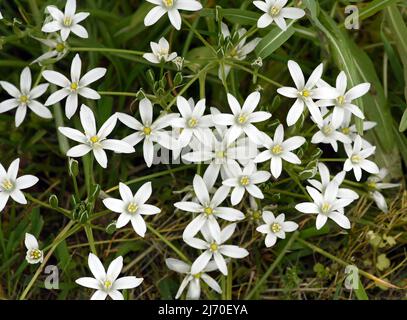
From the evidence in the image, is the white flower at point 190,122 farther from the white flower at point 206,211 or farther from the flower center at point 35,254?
the flower center at point 35,254

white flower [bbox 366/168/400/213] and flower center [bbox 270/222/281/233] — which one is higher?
white flower [bbox 366/168/400/213]

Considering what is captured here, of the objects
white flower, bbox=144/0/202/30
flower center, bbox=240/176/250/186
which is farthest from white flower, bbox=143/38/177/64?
flower center, bbox=240/176/250/186

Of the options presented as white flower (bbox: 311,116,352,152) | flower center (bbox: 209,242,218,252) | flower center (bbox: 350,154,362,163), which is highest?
white flower (bbox: 311,116,352,152)

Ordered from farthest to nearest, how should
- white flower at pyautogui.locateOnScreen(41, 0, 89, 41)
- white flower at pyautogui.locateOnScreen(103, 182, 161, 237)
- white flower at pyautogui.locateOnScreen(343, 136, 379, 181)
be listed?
white flower at pyautogui.locateOnScreen(343, 136, 379, 181), white flower at pyautogui.locateOnScreen(41, 0, 89, 41), white flower at pyautogui.locateOnScreen(103, 182, 161, 237)

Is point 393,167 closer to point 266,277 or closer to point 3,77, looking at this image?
point 266,277

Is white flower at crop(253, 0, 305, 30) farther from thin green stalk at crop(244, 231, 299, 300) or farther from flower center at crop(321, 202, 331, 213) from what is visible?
thin green stalk at crop(244, 231, 299, 300)
